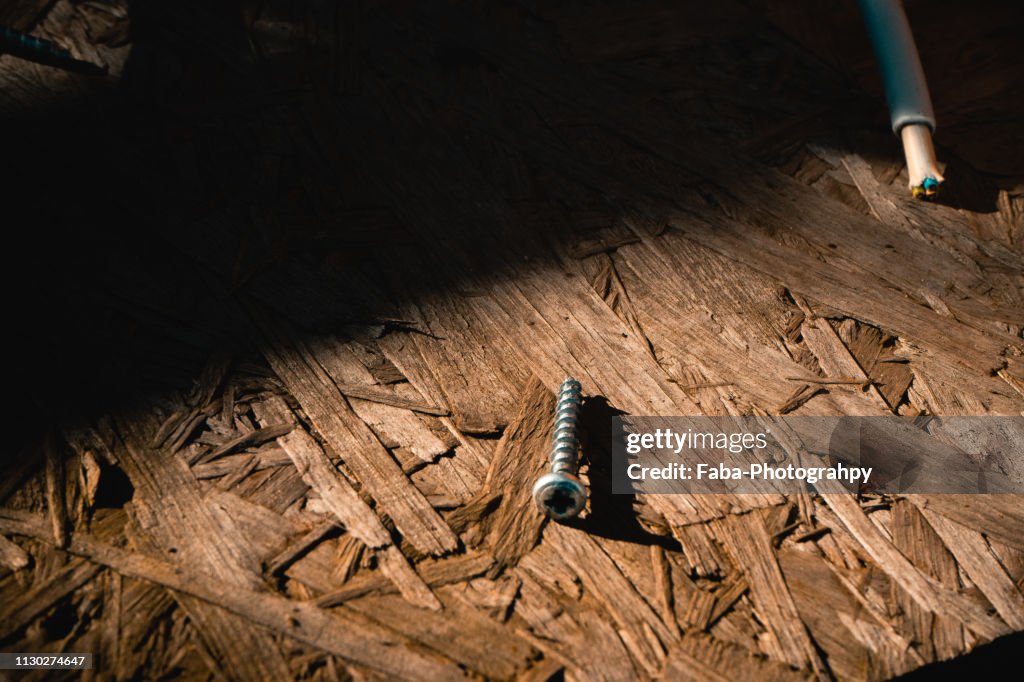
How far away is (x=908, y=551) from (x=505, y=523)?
26.4 inches

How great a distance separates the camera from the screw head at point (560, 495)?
1.24m

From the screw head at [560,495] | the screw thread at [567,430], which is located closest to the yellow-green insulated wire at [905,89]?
the screw thread at [567,430]

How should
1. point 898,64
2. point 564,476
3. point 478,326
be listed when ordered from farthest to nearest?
point 898,64 → point 478,326 → point 564,476

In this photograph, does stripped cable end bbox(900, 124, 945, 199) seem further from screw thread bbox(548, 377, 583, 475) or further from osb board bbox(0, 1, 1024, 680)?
screw thread bbox(548, 377, 583, 475)

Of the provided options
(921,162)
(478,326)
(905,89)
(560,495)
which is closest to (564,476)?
(560,495)

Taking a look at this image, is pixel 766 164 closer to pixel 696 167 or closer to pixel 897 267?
pixel 696 167

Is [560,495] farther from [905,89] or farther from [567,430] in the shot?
[905,89]

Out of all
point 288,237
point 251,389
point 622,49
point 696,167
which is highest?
point 622,49

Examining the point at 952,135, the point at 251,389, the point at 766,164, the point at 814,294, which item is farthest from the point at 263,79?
the point at 952,135

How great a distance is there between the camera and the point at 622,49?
2.15 metres

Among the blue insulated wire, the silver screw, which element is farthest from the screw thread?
the blue insulated wire

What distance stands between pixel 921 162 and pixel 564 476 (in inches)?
47.9

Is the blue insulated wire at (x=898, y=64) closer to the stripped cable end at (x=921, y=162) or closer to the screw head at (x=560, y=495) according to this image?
the stripped cable end at (x=921, y=162)

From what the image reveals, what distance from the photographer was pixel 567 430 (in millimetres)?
1326
